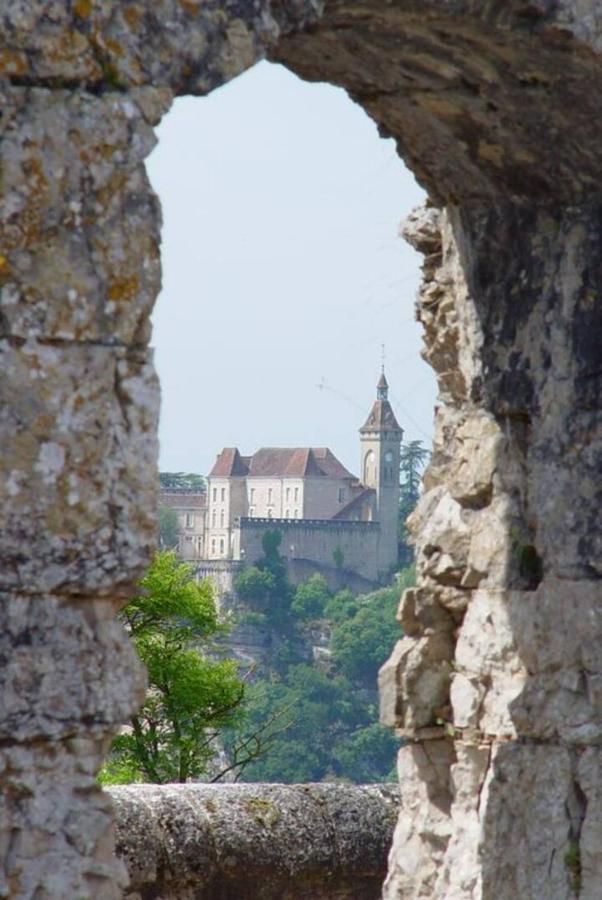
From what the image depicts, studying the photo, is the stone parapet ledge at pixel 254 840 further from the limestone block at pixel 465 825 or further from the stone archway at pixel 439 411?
the limestone block at pixel 465 825

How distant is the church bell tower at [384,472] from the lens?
134375 millimetres

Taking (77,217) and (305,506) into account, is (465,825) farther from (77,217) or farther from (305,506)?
(305,506)

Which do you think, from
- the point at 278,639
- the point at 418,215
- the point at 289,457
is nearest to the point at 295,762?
the point at 278,639

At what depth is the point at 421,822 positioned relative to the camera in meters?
7.05

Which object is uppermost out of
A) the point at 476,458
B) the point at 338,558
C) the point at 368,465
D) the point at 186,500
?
the point at 368,465

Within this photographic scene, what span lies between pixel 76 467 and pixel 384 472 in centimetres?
13103

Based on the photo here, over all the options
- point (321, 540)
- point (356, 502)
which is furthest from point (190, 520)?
point (321, 540)

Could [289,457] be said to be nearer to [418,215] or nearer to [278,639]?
[278,639]

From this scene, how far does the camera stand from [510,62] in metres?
6.01

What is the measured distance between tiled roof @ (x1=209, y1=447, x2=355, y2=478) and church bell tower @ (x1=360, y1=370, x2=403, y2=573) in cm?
354

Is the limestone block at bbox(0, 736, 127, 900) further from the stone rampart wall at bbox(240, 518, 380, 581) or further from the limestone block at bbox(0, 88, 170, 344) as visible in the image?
the stone rampart wall at bbox(240, 518, 380, 581)

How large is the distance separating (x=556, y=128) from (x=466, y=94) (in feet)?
0.99

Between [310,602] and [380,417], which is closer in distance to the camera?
[310,602]

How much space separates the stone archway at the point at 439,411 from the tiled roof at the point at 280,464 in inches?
5198
